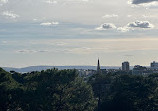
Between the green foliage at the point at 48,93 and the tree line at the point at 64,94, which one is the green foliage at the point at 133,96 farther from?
the green foliage at the point at 48,93

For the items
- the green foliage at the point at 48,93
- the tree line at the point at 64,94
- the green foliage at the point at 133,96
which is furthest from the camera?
the green foliage at the point at 133,96

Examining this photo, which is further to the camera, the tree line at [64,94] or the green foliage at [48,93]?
the tree line at [64,94]

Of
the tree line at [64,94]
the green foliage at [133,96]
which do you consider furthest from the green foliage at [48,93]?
the green foliage at [133,96]

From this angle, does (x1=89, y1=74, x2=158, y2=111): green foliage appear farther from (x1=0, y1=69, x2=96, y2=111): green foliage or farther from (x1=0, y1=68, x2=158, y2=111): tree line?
(x1=0, y1=69, x2=96, y2=111): green foliage

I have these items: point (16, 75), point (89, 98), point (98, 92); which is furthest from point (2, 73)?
point (98, 92)

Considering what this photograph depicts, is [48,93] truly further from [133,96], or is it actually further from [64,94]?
[133,96]

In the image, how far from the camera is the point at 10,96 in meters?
76.3

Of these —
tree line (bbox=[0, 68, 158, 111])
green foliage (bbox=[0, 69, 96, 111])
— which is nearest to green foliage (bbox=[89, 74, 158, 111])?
tree line (bbox=[0, 68, 158, 111])

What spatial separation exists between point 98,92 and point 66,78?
3975 cm

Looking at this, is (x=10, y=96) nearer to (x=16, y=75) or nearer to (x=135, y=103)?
(x=135, y=103)

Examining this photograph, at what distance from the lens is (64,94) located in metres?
85.2

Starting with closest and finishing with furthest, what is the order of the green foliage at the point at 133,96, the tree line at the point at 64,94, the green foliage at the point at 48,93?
the green foliage at the point at 48,93, the tree line at the point at 64,94, the green foliage at the point at 133,96

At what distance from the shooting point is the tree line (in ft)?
256

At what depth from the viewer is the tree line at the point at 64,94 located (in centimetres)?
7812
